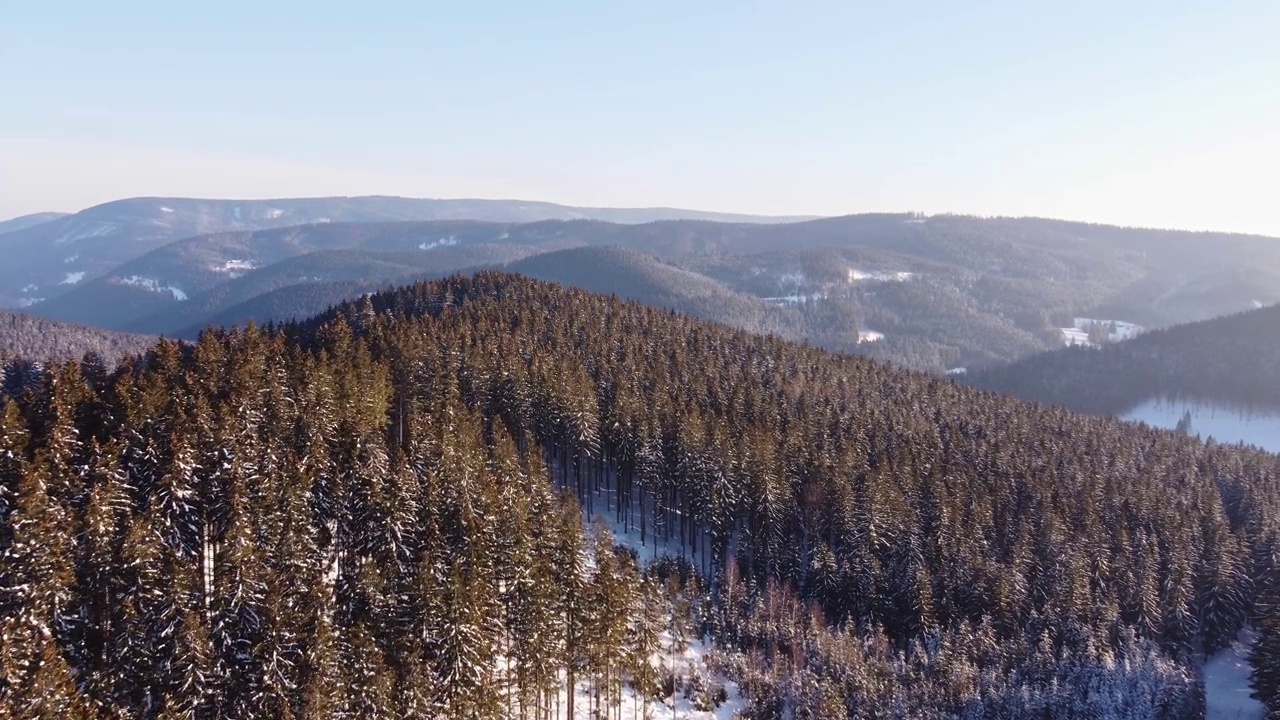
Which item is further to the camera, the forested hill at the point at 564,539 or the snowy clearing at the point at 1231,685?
the snowy clearing at the point at 1231,685

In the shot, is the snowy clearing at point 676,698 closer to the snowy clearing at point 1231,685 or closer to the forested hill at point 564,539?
the forested hill at point 564,539

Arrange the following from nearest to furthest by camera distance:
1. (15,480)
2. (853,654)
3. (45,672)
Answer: (45,672) < (15,480) < (853,654)

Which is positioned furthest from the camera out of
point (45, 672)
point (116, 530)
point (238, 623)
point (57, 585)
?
point (116, 530)

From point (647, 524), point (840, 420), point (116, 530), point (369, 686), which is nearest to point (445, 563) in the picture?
point (369, 686)

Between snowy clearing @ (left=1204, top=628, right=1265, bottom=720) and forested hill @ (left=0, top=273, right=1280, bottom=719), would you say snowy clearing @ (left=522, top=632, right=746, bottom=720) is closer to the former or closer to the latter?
forested hill @ (left=0, top=273, right=1280, bottom=719)

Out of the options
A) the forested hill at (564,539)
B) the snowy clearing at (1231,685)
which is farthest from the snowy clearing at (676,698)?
the snowy clearing at (1231,685)

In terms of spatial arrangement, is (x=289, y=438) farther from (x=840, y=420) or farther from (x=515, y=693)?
(x=840, y=420)

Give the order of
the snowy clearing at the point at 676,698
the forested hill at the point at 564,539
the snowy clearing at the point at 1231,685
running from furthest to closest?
1. the snowy clearing at the point at 1231,685
2. the snowy clearing at the point at 676,698
3. the forested hill at the point at 564,539
